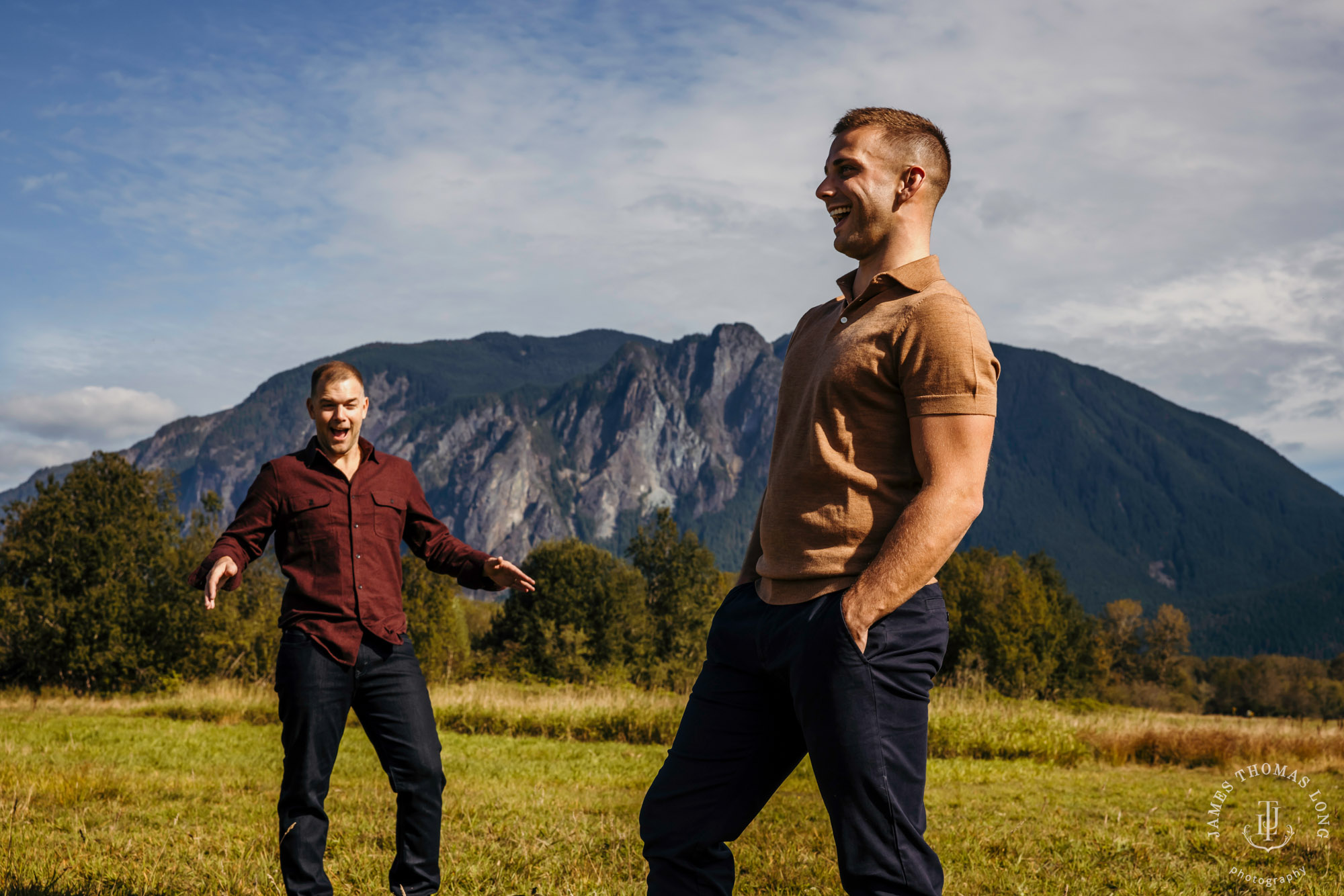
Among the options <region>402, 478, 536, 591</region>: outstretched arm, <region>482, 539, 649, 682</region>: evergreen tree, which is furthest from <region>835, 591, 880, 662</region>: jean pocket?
<region>482, 539, 649, 682</region>: evergreen tree

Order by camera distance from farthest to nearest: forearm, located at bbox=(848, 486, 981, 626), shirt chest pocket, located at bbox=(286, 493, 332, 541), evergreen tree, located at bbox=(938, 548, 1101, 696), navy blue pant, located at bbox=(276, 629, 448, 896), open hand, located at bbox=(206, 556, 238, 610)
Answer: evergreen tree, located at bbox=(938, 548, 1101, 696) → shirt chest pocket, located at bbox=(286, 493, 332, 541) → navy blue pant, located at bbox=(276, 629, 448, 896) → open hand, located at bbox=(206, 556, 238, 610) → forearm, located at bbox=(848, 486, 981, 626)

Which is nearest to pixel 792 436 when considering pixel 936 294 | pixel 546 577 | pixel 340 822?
pixel 936 294

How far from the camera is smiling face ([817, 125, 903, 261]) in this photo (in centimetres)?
255

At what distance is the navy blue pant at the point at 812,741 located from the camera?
225cm

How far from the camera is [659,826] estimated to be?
8.41 ft

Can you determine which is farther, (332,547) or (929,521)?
(332,547)

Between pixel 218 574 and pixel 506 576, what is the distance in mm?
1196

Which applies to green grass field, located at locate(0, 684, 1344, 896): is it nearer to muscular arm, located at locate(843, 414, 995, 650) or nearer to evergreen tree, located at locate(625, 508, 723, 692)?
muscular arm, located at locate(843, 414, 995, 650)

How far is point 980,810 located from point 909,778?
695 cm

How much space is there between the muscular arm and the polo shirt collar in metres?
0.41

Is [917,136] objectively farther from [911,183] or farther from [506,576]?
[506,576]

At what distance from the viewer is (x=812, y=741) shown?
232 cm

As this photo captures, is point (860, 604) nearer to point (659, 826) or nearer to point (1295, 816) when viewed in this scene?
point (659, 826)

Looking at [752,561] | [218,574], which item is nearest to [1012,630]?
[218,574]
